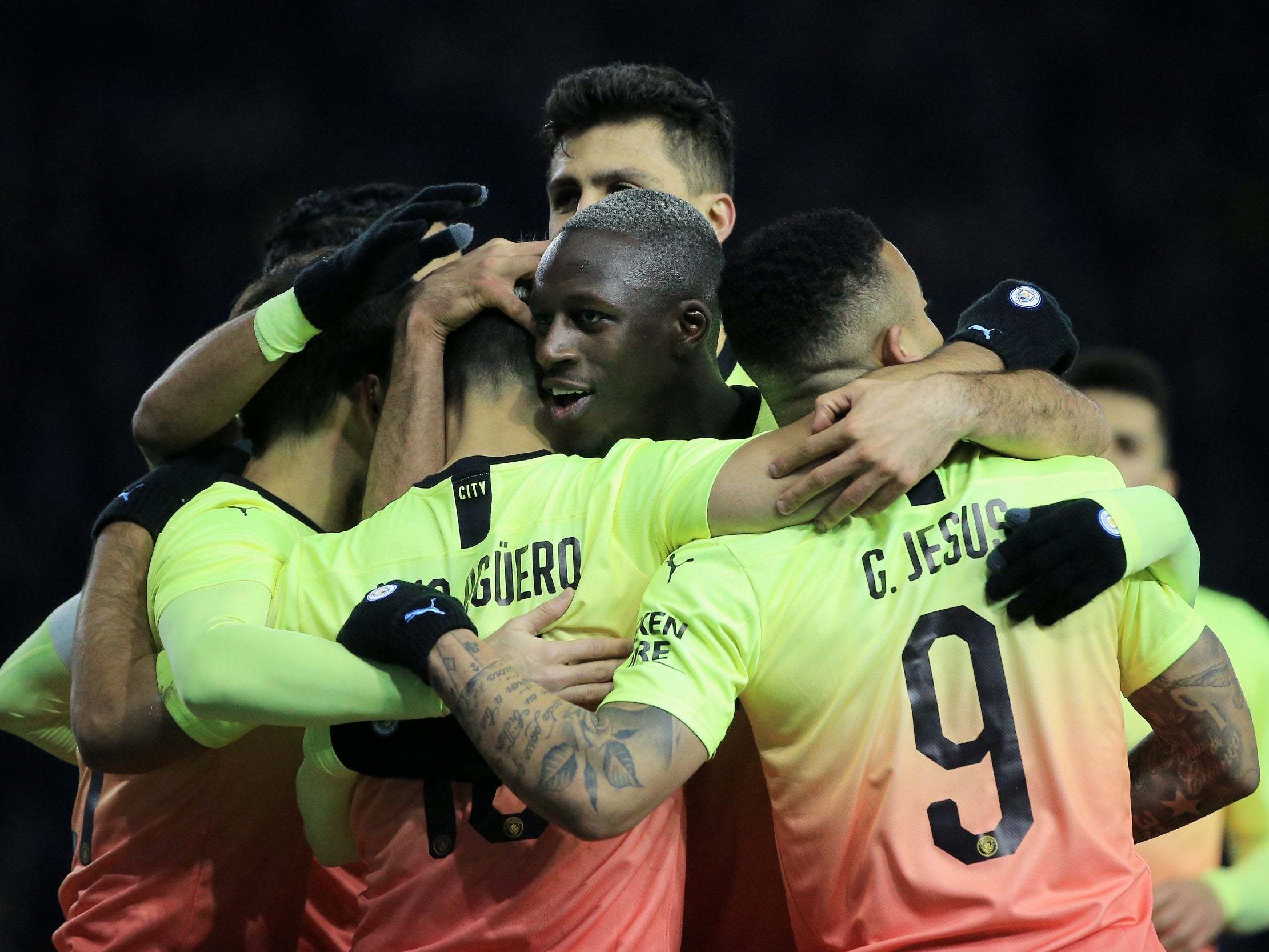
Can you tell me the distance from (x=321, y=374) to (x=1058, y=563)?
1.86 m

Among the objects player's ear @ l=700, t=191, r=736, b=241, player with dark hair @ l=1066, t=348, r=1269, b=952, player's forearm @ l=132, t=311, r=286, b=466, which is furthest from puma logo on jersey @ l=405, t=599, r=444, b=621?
player's ear @ l=700, t=191, r=736, b=241

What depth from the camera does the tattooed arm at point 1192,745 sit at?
93.1 inches

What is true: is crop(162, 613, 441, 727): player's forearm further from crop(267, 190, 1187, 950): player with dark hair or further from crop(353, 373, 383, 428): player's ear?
crop(353, 373, 383, 428): player's ear

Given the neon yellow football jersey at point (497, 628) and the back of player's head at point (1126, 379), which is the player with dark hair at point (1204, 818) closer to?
the back of player's head at point (1126, 379)

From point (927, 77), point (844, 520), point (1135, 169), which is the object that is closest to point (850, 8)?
point (927, 77)

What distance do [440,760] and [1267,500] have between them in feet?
23.0

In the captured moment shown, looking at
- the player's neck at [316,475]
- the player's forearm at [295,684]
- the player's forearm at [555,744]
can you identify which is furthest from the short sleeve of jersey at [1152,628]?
the player's neck at [316,475]

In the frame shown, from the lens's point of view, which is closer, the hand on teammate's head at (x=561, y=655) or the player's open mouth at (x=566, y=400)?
the hand on teammate's head at (x=561, y=655)

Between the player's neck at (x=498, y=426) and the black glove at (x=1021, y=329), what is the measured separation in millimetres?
894

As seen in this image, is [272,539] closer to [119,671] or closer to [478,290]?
[119,671]

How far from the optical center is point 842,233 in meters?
2.52

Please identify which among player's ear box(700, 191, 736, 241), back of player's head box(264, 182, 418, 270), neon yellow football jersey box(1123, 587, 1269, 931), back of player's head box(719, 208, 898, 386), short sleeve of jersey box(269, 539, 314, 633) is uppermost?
back of player's head box(264, 182, 418, 270)

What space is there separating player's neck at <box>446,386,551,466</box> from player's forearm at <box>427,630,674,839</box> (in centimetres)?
62

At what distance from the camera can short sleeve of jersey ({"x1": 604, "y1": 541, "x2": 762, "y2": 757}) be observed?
2.10 meters
